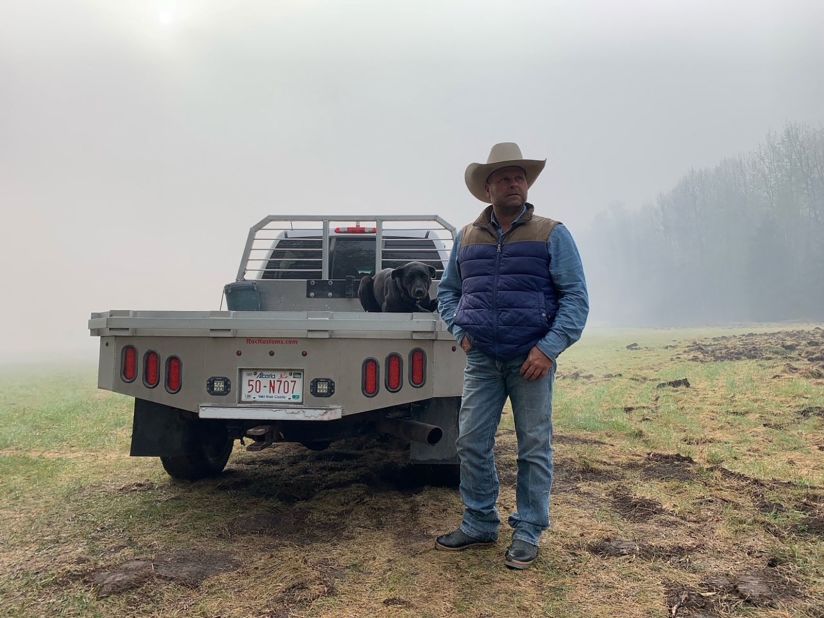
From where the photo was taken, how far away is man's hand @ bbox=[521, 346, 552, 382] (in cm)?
312

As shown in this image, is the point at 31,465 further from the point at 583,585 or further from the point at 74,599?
the point at 583,585

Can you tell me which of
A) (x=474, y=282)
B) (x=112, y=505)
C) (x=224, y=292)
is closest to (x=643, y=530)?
(x=474, y=282)

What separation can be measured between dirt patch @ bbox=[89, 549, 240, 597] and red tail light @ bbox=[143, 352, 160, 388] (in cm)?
105

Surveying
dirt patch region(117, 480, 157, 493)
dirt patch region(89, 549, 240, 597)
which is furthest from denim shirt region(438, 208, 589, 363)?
dirt patch region(117, 480, 157, 493)

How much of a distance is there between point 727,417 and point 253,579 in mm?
6191

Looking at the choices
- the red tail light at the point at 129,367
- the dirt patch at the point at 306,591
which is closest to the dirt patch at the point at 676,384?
the dirt patch at the point at 306,591

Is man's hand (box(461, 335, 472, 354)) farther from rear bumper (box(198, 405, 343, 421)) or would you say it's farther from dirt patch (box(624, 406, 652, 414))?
dirt patch (box(624, 406, 652, 414))

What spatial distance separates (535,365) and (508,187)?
93 cm

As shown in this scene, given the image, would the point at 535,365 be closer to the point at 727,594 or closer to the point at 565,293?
the point at 565,293

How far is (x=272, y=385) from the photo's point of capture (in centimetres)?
385

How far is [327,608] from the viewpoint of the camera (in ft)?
8.77

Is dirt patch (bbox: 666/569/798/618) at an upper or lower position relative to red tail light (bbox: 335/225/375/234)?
lower

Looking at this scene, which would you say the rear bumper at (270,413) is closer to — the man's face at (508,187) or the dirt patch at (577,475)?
the man's face at (508,187)

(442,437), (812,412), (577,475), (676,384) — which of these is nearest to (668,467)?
(577,475)
